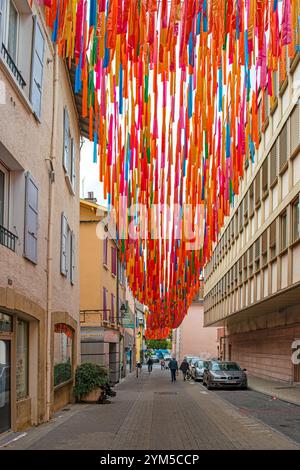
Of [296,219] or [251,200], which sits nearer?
[296,219]

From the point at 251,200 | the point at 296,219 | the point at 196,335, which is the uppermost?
the point at 251,200

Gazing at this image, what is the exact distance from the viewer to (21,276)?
42.8 feet

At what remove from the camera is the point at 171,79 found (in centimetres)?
1041

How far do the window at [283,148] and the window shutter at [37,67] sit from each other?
993cm

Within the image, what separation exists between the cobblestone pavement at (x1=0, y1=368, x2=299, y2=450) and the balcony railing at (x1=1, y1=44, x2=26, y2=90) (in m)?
6.76

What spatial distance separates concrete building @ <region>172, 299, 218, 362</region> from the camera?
78.8 m

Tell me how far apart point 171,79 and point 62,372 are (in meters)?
10.9

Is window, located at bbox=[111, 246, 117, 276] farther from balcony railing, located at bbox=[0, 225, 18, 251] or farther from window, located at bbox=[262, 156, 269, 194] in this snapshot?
balcony railing, located at bbox=[0, 225, 18, 251]

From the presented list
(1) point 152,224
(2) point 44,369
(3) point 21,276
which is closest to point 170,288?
(1) point 152,224

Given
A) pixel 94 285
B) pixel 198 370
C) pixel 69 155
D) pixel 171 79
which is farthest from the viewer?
pixel 198 370

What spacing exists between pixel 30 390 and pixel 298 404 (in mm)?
9943

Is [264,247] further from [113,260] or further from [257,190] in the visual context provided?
[113,260]

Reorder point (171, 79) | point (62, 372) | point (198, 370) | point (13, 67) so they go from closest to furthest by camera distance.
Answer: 1. point (171, 79)
2. point (13, 67)
3. point (62, 372)
4. point (198, 370)

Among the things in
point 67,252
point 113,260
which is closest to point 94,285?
point 113,260
